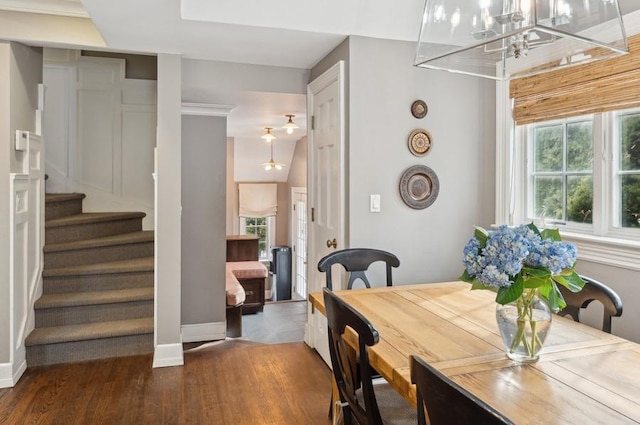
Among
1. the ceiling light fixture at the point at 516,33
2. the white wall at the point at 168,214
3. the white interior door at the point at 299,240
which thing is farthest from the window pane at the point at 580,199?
the white interior door at the point at 299,240

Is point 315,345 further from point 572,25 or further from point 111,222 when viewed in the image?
point 572,25

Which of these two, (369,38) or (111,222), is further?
(111,222)

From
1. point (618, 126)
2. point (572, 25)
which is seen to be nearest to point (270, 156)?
point (618, 126)

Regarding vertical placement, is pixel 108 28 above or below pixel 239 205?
above

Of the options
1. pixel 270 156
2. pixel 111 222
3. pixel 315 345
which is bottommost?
pixel 315 345

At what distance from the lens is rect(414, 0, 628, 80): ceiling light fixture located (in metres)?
1.40

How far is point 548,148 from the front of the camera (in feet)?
9.22

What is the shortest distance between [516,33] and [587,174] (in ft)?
4.93

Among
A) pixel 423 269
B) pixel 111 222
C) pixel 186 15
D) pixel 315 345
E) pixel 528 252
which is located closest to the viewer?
pixel 528 252

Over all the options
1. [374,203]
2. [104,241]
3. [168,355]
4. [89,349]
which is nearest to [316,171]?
[374,203]

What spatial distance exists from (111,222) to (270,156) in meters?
4.00

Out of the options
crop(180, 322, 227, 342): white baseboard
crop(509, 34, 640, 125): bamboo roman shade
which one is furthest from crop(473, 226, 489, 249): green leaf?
crop(180, 322, 227, 342): white baseboard

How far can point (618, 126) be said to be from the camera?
2354mm

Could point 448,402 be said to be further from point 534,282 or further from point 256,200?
point 256,200
